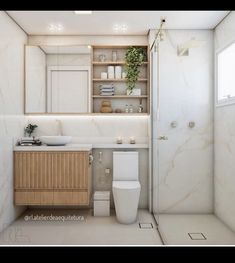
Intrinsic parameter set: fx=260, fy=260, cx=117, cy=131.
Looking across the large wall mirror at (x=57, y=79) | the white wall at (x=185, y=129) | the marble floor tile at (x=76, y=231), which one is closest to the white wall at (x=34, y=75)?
the large wall mirror at (x=57, y=79)

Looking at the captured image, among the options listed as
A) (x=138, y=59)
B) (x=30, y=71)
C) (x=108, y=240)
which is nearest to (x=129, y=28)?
(x=138, y=59)

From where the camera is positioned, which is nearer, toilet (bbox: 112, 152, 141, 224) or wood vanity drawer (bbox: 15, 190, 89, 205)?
toilet (bbox: 112, 152, 141, 224)

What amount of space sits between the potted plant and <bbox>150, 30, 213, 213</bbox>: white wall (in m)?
0.40

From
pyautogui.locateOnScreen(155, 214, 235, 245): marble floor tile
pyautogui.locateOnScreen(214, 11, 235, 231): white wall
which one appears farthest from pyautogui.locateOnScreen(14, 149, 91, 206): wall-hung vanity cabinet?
pyautogui.locateOnScreen(214, 11, 235, 231): white wall

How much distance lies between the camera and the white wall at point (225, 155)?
209cm

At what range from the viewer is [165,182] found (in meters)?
3.26

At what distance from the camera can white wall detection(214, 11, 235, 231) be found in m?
2.09

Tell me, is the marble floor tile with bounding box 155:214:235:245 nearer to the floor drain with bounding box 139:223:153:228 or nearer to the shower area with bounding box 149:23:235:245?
the shower area with bounding box 149:23:235:245

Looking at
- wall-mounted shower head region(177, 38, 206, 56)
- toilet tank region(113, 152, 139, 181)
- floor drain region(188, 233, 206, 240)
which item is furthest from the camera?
toilet tank region(113, 152, 139, 181)

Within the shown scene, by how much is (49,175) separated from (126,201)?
0.99 meters

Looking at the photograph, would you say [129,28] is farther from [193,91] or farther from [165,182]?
[165,182]

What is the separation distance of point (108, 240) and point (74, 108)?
1.83 meters

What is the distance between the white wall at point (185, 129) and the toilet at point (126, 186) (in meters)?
0.32

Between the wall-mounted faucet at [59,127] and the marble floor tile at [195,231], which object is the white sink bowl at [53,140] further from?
the marble floor tile at [195,231]
